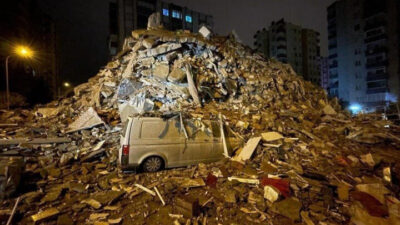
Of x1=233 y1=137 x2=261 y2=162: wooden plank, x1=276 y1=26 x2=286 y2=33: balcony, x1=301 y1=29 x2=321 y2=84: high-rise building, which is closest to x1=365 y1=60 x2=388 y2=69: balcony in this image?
x1=301 y1=29 x2=321 y2=84: high-rise building

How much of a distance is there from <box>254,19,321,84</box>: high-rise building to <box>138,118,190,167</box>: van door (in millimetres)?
60306

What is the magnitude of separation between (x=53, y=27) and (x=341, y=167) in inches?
2001

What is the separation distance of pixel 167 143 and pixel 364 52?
48.8m

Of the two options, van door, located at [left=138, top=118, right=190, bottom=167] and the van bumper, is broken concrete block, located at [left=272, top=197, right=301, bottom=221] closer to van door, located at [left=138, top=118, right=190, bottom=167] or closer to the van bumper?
van door, located at [left=138, top=118, right=190, bottom=167]

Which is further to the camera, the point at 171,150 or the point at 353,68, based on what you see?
the point at 353,68

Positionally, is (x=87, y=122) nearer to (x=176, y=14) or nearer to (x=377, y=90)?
(x=176, y=14)

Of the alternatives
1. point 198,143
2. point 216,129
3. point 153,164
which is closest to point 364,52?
point 216,129

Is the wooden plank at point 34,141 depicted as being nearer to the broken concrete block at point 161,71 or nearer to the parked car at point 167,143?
the parked car at point 167,143

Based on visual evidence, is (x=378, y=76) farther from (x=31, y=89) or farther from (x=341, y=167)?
(x=31, y=89)

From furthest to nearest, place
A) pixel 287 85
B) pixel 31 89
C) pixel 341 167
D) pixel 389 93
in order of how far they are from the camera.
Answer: pixel 389 93
pixel 31 89
pixel 287 85
pixel 341 167

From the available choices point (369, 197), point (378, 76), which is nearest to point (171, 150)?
point (369, 197)

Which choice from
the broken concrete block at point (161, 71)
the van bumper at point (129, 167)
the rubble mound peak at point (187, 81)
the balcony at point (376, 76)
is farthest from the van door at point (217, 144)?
the balcony at point (376, 76)

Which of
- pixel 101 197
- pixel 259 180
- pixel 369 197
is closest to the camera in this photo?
pixel 369 197

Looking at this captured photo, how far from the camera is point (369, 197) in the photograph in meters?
4.08
